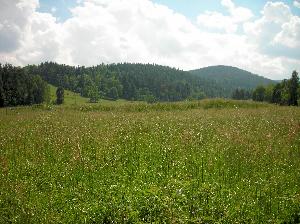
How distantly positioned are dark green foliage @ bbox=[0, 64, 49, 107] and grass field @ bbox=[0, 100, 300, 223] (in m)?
74.2

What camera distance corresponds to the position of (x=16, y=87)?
274 feet

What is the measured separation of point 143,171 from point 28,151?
4704 mm

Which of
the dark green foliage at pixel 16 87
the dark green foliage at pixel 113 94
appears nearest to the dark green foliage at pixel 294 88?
the dark green foliage at pixel 16 87

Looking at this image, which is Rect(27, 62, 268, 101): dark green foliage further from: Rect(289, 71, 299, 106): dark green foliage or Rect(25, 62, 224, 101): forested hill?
Rect(289, 71, 299, 106): dark green foliage

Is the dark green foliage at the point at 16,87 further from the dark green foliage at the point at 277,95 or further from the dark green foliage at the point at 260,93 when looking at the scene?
the dark green foliage at the point at 260,93

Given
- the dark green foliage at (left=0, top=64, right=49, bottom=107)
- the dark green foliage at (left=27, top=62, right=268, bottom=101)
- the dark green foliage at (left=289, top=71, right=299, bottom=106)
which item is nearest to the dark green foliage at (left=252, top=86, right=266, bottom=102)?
the dark green foliage at (left=289, top=71, right=299, bottom=106)

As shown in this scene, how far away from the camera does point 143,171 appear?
26.1 ft

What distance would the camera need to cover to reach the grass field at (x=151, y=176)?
5.76 metres

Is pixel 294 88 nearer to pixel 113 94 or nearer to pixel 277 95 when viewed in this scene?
pixel 277 95

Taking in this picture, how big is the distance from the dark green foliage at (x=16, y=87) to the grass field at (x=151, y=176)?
7422 centimetres

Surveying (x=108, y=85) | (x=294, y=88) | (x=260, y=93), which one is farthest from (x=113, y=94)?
(x=294, y=88)

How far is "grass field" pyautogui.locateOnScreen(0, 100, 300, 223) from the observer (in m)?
5.76

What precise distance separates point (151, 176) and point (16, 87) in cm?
8532

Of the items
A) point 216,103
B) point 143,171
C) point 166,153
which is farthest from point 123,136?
point 216,103
